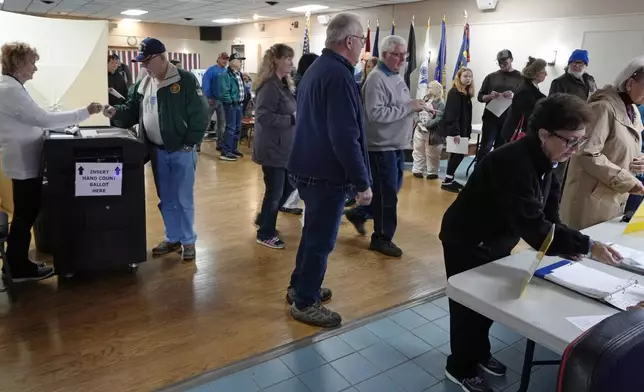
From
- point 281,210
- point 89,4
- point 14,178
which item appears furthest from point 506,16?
point 89,4

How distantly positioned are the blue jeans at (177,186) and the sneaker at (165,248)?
121 mm

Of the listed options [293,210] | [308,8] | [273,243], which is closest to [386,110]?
[273,243]

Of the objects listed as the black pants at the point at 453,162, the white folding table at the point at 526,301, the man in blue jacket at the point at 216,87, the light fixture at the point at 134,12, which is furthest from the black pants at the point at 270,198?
the light fixture at the point at 134,12

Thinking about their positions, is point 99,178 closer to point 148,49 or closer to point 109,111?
point 109,111

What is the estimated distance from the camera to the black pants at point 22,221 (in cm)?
278

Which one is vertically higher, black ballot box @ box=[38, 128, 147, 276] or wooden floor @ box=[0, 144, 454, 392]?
black ballot box @ box=[38, 128, 147, 276]

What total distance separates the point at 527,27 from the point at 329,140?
572cm

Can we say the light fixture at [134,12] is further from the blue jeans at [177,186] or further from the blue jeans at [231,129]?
the blue jeans at [177,186]

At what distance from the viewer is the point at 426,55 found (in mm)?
8211

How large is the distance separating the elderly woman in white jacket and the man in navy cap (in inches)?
12.6

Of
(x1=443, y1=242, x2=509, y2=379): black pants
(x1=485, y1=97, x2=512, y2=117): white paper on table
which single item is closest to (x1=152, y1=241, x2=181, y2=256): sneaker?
(x1=443, y1=242, x2=509, y2=379): black pants

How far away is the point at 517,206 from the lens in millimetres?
1595

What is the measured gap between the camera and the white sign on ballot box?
269 centimetres

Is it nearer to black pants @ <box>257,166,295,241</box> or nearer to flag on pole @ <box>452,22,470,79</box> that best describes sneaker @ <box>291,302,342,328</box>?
black pants @ <box>257,166,295,241</box>
